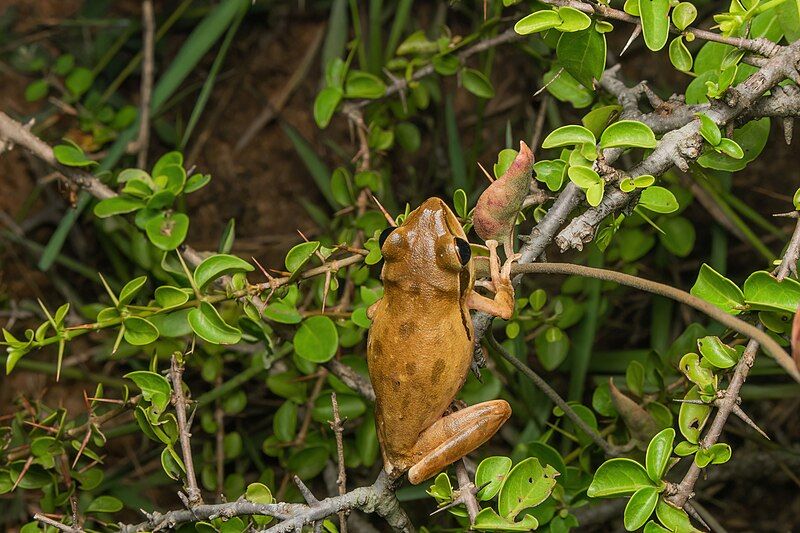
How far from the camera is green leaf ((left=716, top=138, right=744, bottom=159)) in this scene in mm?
2270

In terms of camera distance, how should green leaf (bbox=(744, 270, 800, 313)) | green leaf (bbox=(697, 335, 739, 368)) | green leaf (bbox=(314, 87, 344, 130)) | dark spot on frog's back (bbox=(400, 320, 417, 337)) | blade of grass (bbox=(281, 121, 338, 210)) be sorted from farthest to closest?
blade of grass (bbox=(281, 121, 338, 210))
green leaf (bbox=(314, 87, 344, 130))
dark spot on frog's back (bbox=(400, 320, 417, 337))
green leaf (bbox=(697, 335, 739, 368))
green leaf (bbox=(744, 270, 800, 313))

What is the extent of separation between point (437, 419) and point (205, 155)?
9.16ft

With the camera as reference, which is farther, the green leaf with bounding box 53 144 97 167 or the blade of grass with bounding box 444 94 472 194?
the blade of grass with bounding box 444 94 472 194

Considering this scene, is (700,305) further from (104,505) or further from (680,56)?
(104,505)

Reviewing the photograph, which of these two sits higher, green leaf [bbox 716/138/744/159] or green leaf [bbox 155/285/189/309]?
green leaf [bbox 716/138/744/159]

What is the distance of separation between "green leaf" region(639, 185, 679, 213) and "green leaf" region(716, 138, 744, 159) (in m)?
0.20

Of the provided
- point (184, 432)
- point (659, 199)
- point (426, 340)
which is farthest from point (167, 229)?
point (659, 199)

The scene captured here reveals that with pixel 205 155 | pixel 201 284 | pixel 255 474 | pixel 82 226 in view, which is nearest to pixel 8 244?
pixel 82 226

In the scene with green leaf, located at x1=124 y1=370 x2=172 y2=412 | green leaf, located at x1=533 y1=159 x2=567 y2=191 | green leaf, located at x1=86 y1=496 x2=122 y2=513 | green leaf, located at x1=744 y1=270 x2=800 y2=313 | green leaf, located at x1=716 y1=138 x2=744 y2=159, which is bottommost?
green leaf, located at x1=86 y1=496 x2=122 y2=513

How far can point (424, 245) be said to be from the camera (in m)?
2.63

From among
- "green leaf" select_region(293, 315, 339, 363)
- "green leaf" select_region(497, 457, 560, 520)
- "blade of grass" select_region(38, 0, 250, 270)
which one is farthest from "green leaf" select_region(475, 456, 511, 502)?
"blade of grass" select_region(38, 0, 250, 270)

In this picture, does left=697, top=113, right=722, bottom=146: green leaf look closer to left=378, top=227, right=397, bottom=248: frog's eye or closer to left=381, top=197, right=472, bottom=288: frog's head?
left=381, top=197, right=472, bottom=288: frog's head

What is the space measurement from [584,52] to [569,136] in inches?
13.1

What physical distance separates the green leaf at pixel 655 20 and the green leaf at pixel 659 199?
42 centimetres
